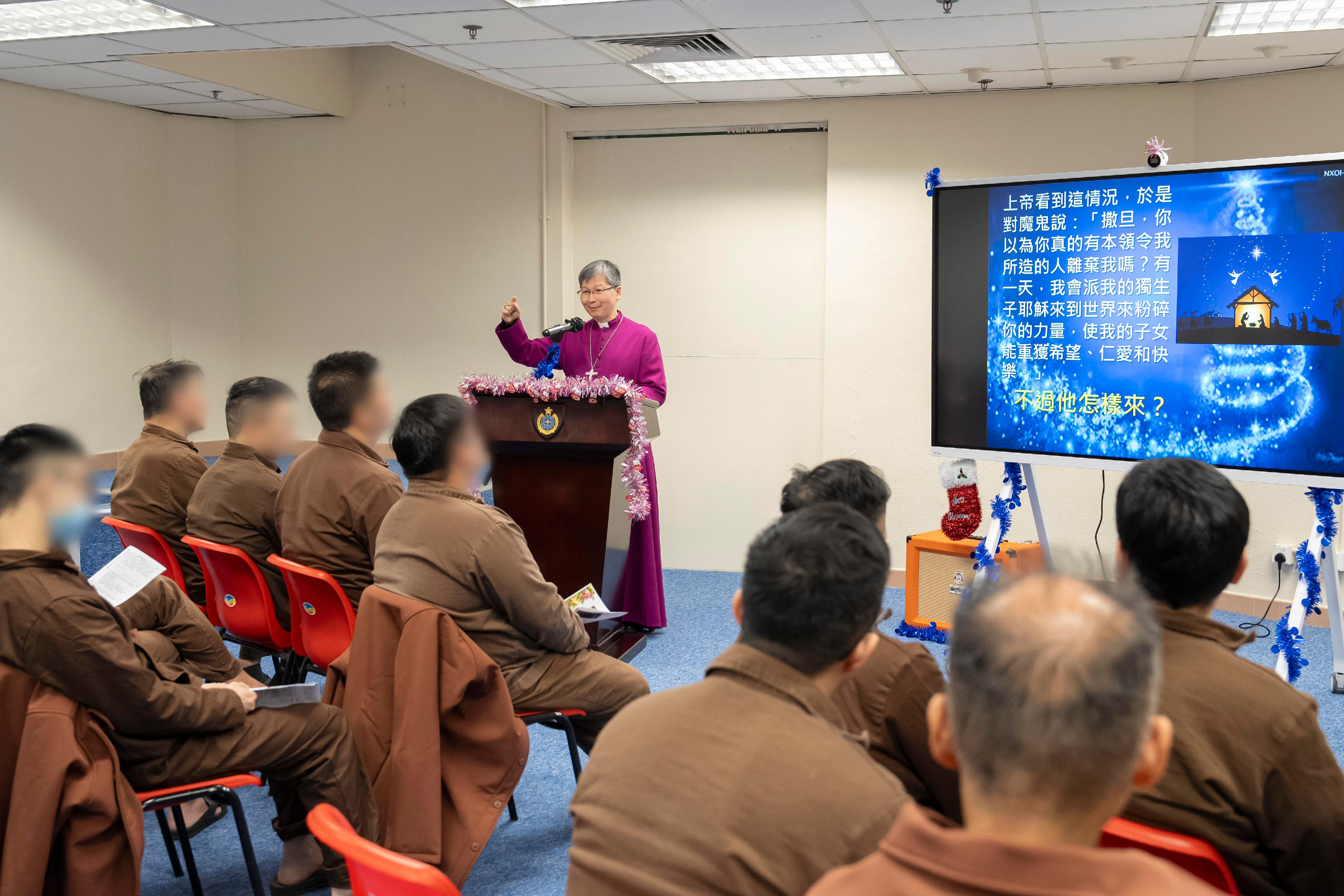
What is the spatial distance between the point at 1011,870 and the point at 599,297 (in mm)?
4200

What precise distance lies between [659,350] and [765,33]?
142 centimetres

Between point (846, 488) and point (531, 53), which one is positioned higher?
point (531, 53)

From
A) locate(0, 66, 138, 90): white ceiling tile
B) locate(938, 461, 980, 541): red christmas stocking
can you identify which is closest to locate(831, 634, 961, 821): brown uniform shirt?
locate(938, 461, 980, 541): red christmas stocking

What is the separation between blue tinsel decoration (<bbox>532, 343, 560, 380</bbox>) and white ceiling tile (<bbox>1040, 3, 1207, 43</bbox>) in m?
2.28

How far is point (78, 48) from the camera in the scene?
536 centimetres

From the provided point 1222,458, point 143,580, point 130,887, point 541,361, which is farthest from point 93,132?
point 1222,458

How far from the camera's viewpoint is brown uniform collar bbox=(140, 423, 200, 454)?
11.6ft

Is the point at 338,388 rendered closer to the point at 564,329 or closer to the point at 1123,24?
the point at 564,329

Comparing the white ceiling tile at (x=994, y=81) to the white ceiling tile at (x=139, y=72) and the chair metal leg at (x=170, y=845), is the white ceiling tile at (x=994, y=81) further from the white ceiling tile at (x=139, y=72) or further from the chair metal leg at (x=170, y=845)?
the chair metal leg at (x=170, y=845)

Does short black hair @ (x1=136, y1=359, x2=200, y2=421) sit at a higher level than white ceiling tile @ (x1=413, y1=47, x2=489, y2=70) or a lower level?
lower

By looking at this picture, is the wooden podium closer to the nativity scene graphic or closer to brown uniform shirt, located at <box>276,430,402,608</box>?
brown uniform shirt, located at <box>276,430,402,608</box>

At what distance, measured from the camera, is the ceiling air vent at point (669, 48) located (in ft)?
15.0

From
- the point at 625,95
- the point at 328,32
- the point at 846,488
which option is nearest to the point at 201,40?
the point at 328,32

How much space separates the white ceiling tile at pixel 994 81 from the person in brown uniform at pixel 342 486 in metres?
3.23
